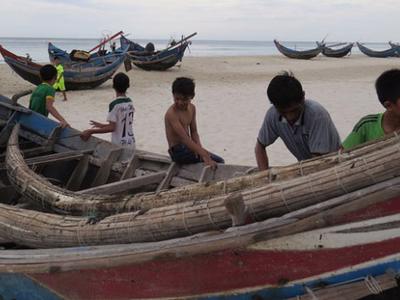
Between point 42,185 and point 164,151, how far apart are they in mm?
4605

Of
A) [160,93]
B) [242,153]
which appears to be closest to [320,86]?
[160,93]

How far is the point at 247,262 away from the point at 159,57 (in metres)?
21.8

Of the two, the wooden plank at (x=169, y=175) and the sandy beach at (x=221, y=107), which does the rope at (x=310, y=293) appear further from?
the sandy beach at (x=221, y=107)

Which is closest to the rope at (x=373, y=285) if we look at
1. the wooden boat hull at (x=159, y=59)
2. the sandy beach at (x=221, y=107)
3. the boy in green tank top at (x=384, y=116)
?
the boy in green tank top at (x=384, y=116)

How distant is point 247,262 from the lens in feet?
6.63

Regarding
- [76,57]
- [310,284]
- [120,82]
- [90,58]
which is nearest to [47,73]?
[120,82]

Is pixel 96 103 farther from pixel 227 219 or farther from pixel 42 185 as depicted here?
pixel 227 219

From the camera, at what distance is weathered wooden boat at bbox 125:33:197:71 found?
2320 centimetres

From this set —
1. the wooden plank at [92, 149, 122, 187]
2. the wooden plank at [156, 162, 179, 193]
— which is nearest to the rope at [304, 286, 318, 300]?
the wooden plank at [156, 162, 179, 193]

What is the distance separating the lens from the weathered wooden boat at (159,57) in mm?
23203

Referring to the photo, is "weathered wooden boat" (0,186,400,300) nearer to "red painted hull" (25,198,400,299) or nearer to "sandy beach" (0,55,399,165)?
"red painted hull" (25,198,400,299)

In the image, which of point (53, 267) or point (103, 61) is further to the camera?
point (103, 61)

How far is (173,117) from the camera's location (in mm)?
3977

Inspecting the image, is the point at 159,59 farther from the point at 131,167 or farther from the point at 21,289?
the point at 21,289
